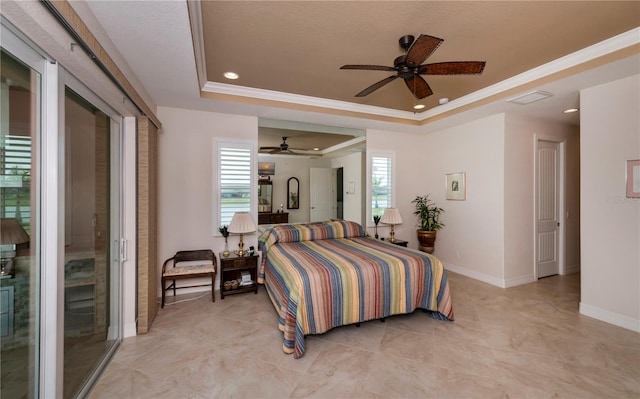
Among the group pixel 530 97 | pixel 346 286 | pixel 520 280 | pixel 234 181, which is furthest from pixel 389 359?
pixel 530 97

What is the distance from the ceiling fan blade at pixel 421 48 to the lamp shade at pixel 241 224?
2572 millimetres

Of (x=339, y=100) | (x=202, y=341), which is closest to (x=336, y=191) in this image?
(x=339, y=100)

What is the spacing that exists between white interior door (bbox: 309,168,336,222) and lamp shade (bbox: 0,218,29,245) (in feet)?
12.1

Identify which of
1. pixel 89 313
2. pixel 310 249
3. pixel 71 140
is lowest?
pixel 89 313

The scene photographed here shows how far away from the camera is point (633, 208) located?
9.05ft

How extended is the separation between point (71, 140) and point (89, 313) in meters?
1.30

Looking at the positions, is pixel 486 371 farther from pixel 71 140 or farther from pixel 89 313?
pixel 71 140

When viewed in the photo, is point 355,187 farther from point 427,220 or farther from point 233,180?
point 233,180

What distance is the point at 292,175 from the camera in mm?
4891

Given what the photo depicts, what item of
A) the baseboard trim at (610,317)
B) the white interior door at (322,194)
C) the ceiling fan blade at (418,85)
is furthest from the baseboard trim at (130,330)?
the baseboard trim at (610,317)

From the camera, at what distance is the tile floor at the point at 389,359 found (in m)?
1.90

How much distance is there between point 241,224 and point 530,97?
12.7 feet

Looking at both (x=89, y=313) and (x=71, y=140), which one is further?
(x=89, y=313)

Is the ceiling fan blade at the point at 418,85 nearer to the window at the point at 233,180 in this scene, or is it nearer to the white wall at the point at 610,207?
the white wall at the point at 610,207
